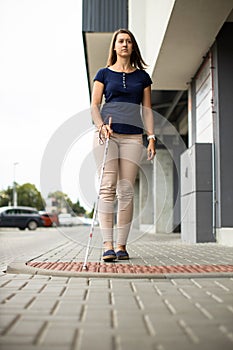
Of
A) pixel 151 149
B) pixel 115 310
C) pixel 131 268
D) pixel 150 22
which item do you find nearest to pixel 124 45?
pixel 151 149

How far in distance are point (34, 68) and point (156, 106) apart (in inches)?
230

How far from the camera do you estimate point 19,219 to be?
95.2 ft

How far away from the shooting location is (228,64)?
8711 mm

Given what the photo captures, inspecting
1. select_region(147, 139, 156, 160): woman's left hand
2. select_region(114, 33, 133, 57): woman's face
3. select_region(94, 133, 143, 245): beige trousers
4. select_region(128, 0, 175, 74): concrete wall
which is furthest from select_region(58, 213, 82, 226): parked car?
select_region(128, 0, 175, 74): concrete wall

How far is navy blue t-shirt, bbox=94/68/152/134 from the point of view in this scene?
4.96m

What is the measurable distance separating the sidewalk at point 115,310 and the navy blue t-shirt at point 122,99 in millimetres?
1577

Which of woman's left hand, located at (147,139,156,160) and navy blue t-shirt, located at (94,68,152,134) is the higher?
navy blue t-shirt, located at (94,68,152,134)

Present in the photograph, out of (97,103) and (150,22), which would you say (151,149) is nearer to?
Answer: (97,103)

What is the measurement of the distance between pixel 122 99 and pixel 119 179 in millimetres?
760

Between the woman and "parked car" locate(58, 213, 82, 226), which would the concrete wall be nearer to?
the woman

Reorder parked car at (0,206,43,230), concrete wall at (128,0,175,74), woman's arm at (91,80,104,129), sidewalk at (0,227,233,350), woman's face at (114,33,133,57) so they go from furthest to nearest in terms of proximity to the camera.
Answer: parked car at (0,206,43,230)
concrete wall at (128,0,175,74)
woman's face at (114,33,133,57)
woman's arm at (91,80,104,129)
sidewalk at (0,227,233,350)

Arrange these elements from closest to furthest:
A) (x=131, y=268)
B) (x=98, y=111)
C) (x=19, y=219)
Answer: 1. (x=131, y=268)
2. (x=98, y=111)
3. (x=19, y=219)

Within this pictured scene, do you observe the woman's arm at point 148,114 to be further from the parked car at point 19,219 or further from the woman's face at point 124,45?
the parked car at point 19,219

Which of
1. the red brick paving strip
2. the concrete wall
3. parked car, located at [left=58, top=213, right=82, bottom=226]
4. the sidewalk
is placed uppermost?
the concrete wall
